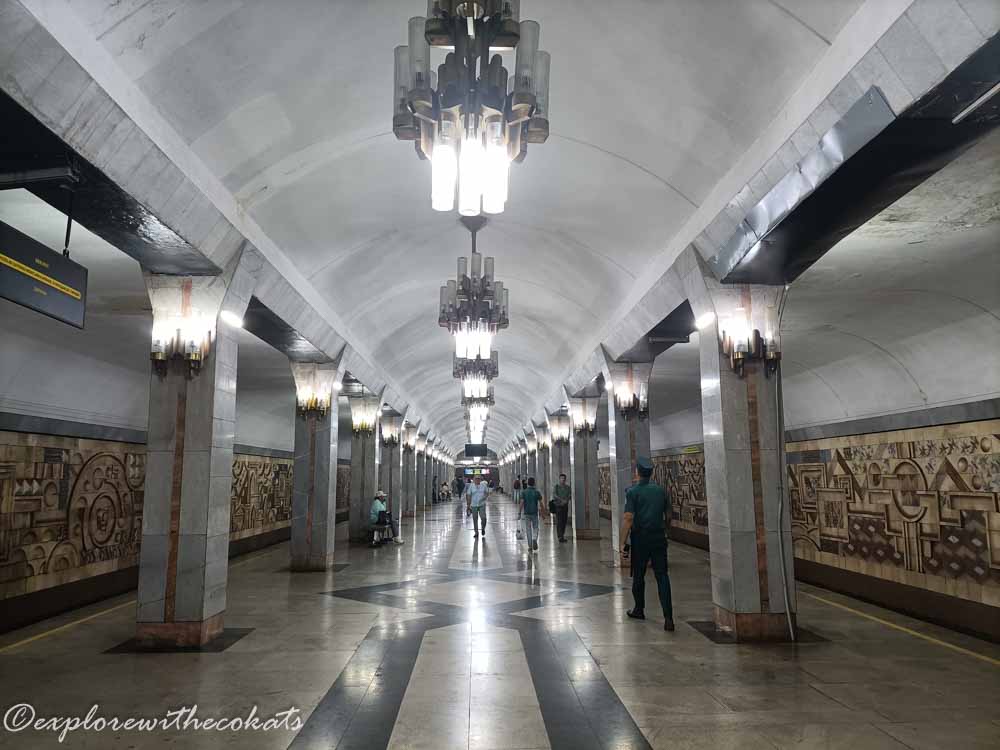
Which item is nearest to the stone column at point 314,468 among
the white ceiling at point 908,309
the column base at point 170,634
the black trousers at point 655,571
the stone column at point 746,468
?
the column base at point 170,634

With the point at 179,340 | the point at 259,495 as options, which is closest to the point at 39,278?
the point at 179,340

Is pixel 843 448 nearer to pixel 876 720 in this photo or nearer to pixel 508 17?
pixel 876 720

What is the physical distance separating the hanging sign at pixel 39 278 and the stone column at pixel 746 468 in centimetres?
561

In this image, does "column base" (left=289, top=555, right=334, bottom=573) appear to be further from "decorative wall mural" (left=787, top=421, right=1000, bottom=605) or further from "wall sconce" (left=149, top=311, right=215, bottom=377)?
"decorative wall mural" (left=787, top=421, right=1000, bottom=605)

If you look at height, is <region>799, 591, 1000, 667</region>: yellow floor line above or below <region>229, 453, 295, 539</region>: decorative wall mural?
below

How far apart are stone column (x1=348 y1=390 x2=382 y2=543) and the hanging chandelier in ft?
40.2

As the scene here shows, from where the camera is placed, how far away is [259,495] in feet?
51.9

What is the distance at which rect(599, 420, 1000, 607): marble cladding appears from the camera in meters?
7.34

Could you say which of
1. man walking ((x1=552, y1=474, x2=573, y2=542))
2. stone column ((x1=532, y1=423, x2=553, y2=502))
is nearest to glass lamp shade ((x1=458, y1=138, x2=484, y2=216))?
man walking ((x1=552, y1=474, x2=573, y2=542))

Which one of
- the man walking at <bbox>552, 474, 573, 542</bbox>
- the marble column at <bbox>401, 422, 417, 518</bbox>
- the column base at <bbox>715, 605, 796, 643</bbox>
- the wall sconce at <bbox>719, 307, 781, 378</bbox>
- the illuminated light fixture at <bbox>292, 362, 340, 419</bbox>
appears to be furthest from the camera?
the marble column at <bbox>401, 422, 417, 518</bbox>

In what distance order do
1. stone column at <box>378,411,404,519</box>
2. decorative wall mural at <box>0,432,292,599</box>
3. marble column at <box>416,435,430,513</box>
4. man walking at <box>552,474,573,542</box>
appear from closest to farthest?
decorative wall mural at <box>0,432,292,599</box> < man walking at <box>552,474,573,542</box> < stone column at <box>378,411,404,519</box> < marble column at <box>416,435,430,513</box>

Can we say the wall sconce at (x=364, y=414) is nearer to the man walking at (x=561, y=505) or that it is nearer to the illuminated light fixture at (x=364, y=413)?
the illuminated light fixture at (x=364, y=413)

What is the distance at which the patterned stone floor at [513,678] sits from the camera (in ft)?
13.5

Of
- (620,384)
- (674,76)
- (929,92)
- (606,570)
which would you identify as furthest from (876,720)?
(620,384)
